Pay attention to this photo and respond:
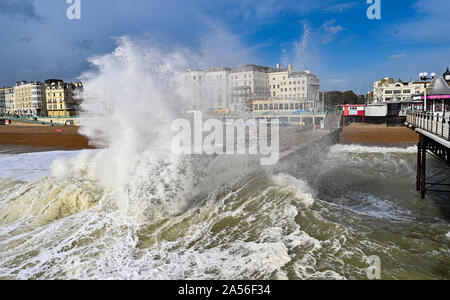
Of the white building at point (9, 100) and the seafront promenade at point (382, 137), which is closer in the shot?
the seafront promenade at point (382, 137)

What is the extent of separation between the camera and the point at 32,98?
9838cm

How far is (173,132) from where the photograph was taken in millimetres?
10125

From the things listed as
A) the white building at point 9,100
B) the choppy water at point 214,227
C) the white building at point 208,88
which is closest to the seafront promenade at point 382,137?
the white building at point 208,88

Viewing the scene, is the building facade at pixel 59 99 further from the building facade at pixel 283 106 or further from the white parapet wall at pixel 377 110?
the white parapet wall at pixel 377 110

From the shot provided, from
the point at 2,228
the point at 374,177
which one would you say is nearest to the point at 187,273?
the point at 2,228

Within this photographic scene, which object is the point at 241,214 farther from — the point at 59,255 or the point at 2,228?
the point at 2,228

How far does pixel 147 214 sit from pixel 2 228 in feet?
14.1

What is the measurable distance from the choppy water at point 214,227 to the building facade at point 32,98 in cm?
9979

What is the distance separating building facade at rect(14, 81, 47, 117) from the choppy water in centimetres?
9979

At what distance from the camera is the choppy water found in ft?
19.6

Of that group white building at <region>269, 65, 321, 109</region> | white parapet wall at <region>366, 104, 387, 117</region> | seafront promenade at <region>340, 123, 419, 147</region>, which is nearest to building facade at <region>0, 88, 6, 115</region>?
white building at <region>269, 65, 321, 109</region>

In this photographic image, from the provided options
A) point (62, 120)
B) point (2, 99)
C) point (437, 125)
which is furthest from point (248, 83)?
point (2, 99)

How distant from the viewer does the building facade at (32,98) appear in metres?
97.2

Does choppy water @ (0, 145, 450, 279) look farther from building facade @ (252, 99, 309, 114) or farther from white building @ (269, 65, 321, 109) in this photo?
building facade @ (252, 99, 309, 114)
